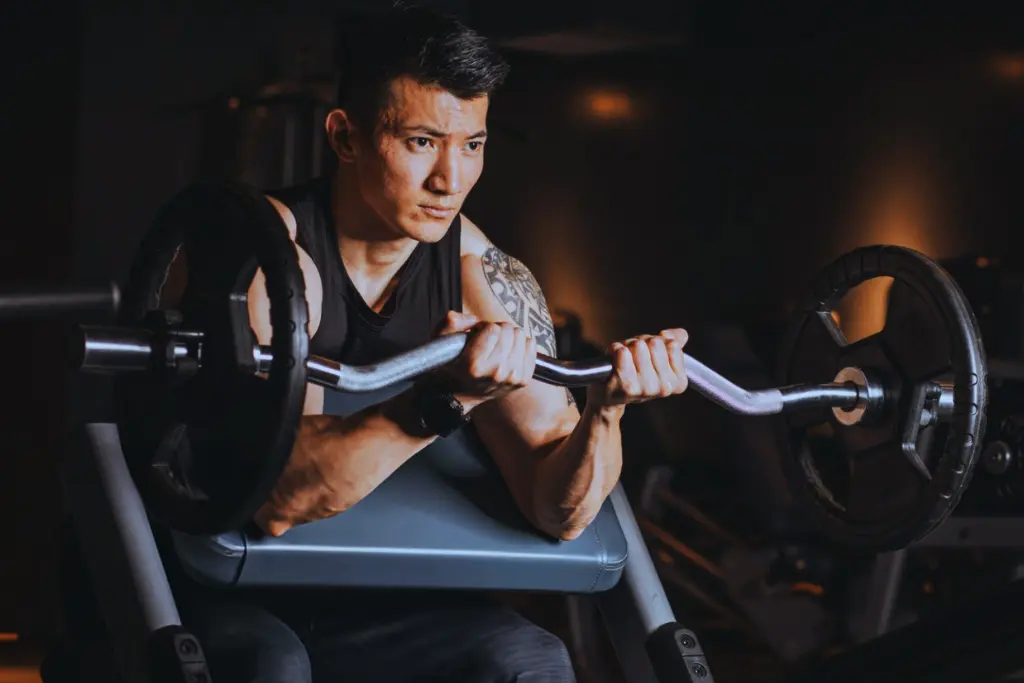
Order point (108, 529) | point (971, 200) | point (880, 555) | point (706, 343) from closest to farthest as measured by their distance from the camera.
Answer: point (108, 529) → point (880, 555) → point (971, 200) → point (706, 343)

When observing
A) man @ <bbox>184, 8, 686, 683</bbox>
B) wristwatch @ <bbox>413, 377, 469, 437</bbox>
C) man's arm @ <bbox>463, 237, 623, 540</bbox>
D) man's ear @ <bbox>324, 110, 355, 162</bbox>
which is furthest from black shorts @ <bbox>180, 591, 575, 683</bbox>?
man's ear @ <bbox>324, 110, 355, 162</bbox>

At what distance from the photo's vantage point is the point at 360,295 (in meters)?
1.67

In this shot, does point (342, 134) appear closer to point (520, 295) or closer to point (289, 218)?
point (289, 218)

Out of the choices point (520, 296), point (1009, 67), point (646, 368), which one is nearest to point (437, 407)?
point (646, 368)

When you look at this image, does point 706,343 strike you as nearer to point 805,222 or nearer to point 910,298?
point 805,222

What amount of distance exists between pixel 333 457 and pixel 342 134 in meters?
0.47

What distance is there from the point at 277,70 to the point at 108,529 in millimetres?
2321

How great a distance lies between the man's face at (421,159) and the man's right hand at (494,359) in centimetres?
31

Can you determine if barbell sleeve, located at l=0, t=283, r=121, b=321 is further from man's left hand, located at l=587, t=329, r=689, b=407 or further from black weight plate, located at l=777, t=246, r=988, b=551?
black weight plate, located at l=777, t=246, r=988, b=551

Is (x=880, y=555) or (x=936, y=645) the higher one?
(x=936, y=645)

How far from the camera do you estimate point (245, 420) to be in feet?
4.00

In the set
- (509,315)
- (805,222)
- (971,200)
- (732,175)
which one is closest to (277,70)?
(732,175)

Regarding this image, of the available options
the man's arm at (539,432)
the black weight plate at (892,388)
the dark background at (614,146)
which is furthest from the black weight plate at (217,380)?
the dark background at (614,146)

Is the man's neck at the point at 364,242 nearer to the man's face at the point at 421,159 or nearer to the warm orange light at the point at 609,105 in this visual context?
the man's face at the point at 421,159
